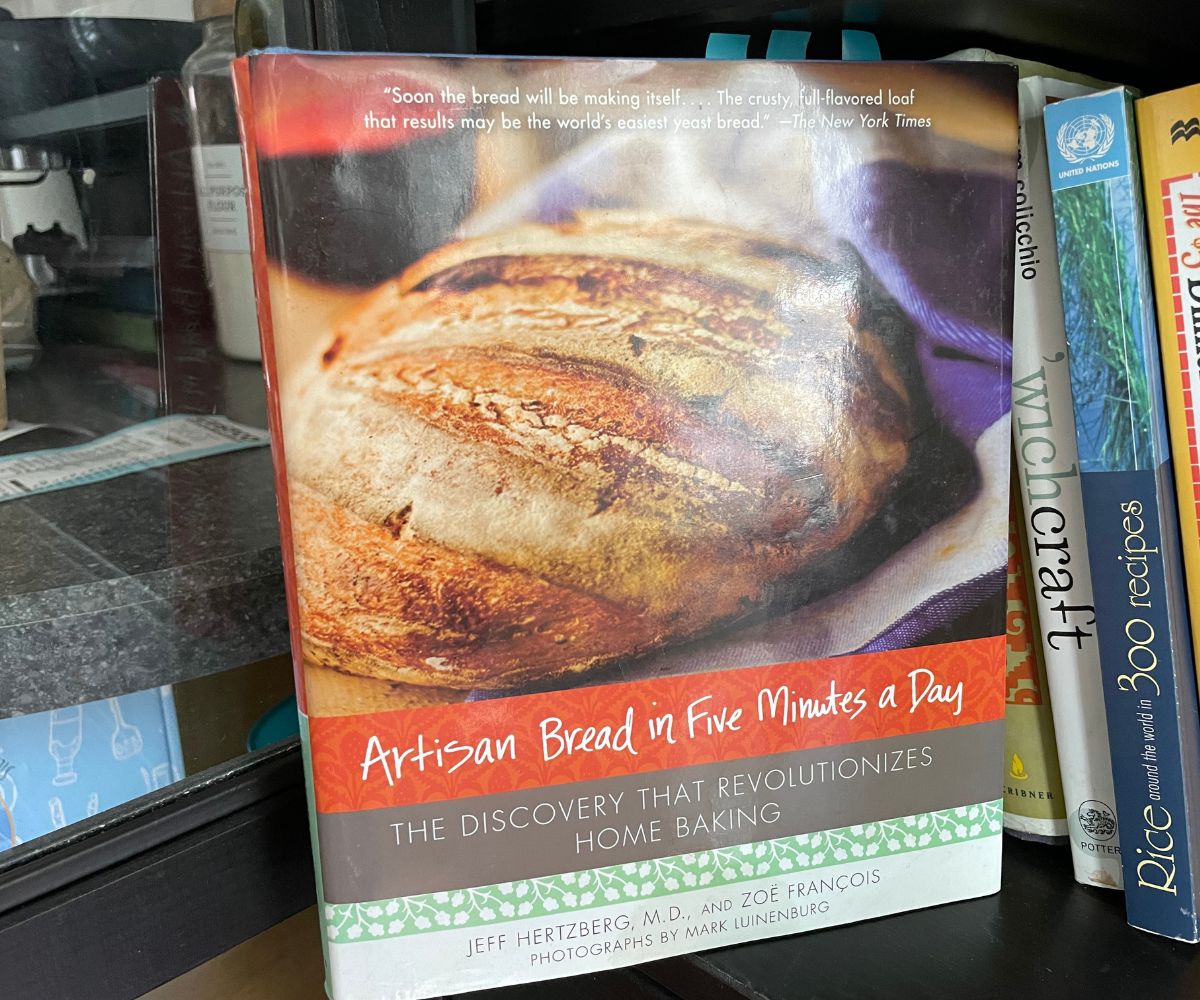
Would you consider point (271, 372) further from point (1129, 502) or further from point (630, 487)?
point (1129, 502)

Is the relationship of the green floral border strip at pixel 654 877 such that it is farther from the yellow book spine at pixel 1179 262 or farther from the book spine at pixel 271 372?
the yellow book spine at pixel 1179 262

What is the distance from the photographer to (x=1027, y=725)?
0.51 metres

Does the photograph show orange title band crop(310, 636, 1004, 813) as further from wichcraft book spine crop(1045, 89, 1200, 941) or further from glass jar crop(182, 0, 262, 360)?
glass jar crop(182, 0, 262, 360)

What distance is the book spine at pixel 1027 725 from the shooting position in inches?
19.6

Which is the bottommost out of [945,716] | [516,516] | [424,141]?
[945,716]

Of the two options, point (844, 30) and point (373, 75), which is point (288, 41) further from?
point (844, 30)

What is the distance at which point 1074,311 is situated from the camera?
43 cm

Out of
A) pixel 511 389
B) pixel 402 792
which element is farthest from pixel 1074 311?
pixel 402 792

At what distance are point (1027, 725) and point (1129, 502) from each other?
14cm

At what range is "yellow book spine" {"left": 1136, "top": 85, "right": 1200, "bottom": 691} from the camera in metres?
0.40

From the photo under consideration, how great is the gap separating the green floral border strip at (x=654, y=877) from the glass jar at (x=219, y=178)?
0.27m

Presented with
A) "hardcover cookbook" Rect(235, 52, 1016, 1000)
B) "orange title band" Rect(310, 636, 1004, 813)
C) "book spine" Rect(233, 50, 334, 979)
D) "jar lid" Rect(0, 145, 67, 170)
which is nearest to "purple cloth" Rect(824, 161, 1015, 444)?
"hardcover cookbook" Rect(235, 52, 1016, 1000)

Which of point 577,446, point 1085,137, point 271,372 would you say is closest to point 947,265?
point 1085,137

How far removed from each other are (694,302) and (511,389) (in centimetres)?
8
